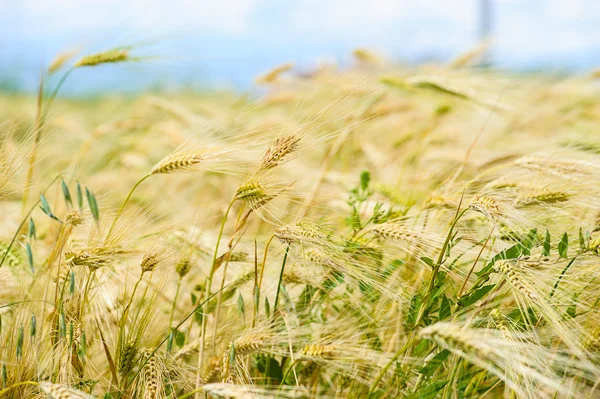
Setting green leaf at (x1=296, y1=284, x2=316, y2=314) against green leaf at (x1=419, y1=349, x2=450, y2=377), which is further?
green leaf at (x1=296, y1=284, x2=316, y2=314)

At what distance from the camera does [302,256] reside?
1187 mm

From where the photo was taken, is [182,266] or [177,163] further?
[182,266]

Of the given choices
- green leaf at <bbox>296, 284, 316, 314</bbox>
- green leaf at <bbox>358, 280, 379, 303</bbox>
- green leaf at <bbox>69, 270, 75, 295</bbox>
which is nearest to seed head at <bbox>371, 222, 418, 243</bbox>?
green leaf at <bbox>358, 280, 379, 303</bbox>

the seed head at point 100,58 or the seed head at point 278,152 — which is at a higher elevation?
the seed head at point 100,58

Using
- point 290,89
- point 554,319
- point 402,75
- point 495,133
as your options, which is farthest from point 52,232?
point 495,133

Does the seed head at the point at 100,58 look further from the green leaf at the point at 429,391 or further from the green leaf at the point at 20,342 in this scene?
the green leaf at the point at 429,391

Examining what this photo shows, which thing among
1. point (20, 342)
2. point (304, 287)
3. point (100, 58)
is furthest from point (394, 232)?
point (100, 58)

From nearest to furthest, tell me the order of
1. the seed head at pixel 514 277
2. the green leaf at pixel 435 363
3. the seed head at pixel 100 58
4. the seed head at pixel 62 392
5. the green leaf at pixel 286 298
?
the seed head at pixel 62 392 → the seed head at pixel 514 277 → the green leaf at pixel 435 363 → the green leaf at pixel 286 298 → the seed head at pixel 100 58

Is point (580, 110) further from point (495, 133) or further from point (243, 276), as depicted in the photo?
point (243, 276)

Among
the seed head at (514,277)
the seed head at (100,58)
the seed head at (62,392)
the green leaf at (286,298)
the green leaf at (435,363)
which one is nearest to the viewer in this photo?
the seed head at (62,392)

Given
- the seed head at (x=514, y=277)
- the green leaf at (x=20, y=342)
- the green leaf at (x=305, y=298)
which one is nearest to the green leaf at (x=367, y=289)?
the green leaf at (x=305, y=298)

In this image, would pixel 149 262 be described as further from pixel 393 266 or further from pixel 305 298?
pixel 393 266

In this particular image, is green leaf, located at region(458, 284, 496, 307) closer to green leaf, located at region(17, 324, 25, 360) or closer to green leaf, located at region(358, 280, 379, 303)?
green leaf, located at region(358, 280, 379, 303)

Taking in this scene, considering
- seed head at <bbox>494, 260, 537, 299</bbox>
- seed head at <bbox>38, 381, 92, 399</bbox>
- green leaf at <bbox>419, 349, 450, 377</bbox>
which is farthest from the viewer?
green leaf at <bbox>419, 349, 450, 377</bbox>
